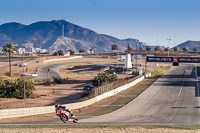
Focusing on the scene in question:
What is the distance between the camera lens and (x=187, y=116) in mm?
35344

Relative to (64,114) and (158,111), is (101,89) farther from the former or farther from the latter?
(64,114)

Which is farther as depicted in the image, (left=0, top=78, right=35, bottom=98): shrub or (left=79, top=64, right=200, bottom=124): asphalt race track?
(left=0, top=78, right=35, bottom=98): shrub

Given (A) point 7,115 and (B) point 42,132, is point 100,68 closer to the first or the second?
(A) point 7,115

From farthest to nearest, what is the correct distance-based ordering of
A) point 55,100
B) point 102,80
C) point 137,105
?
point 102,80 < point 55,100 < point 137,105

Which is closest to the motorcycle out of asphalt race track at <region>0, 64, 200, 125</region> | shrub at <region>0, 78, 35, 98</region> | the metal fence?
asphalt race track at <region>0, 64, 200, 125</region>

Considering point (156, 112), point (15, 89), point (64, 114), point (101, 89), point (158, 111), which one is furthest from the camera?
point (15, 89)

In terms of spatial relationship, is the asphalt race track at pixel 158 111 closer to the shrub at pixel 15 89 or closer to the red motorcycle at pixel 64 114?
the red motorcycle at pixel 64 114

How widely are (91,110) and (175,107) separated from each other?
38.5 ft

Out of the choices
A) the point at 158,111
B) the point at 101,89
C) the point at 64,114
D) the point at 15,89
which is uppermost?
the point at 64,114

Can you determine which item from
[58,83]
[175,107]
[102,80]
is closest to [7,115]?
[175,107]

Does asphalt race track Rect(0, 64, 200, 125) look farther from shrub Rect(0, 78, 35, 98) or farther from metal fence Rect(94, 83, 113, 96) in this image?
shrub Rect(0, 78, 35, 98)

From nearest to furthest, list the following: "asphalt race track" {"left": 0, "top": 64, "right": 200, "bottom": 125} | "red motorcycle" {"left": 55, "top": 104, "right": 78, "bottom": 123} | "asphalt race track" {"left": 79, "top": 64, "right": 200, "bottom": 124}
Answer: "red motorcycle" {"left": 55, "top": 104, "right": 78, "bottom": 123}, "asphalt race track" {"left": 0, "top": 64, "right": 200, "bottom": 125}, "asphalt race track" {"left": 79, "top": 64, "right": 200, "bottom": 124}

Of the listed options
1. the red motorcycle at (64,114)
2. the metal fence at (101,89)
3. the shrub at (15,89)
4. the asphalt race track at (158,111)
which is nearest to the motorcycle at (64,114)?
the red motorcycle at (64,114)

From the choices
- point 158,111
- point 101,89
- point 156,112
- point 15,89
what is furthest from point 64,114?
point 15,89
